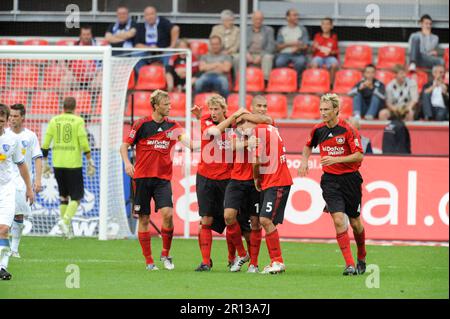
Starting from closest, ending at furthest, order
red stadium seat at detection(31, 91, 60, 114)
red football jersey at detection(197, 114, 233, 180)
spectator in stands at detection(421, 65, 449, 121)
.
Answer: red football jersey at detection(197, 114, 233, 180) → red stadium seat at detection(31, 91, 60, 114) → spectator in stands at detection(421, 65, 449, 121)

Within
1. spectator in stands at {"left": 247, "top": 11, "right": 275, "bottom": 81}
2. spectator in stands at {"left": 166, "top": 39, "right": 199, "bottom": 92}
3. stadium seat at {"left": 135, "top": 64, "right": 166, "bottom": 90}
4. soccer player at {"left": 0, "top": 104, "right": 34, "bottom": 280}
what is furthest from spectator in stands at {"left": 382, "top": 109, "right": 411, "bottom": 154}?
soccer player at {"left": 0, "top": 104, "right": 34, "bottom": 280}

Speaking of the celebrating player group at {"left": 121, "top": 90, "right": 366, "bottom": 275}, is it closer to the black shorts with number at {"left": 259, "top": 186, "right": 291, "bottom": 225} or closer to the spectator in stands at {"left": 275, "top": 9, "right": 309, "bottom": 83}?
the black shorts with number at {"left": 259, "top": 186, "right": 291, "bottom": 225}

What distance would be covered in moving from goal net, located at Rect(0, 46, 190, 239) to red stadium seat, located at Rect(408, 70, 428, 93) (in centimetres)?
589

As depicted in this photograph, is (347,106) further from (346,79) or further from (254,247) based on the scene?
(254,247)

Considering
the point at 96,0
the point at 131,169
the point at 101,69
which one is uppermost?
the point at 96,0

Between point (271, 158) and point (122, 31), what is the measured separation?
10063 millimetres

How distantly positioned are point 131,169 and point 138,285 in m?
1.94

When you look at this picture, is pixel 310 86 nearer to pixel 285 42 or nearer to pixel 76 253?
pixel 285 42

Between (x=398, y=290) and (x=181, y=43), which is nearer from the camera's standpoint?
(x=398, y=290)

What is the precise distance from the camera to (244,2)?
17172mm

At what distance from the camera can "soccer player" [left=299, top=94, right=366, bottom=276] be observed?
1249 centimetres

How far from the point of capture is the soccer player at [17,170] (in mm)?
13992

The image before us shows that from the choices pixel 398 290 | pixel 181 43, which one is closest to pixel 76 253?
pixel 398 290

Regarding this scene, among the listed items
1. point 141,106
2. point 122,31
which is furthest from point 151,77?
point 122,31
